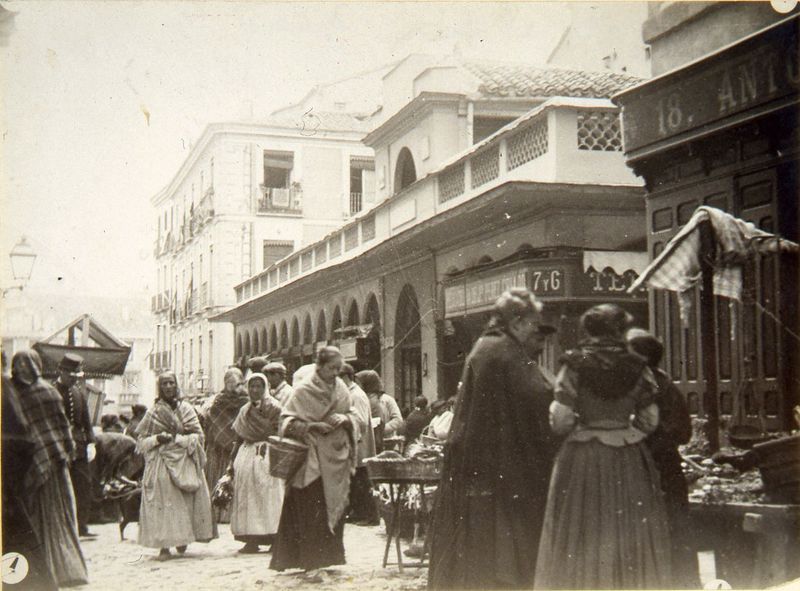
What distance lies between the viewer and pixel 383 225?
1747 cm

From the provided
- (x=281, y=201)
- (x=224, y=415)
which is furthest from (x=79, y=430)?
(x=281, y=201)

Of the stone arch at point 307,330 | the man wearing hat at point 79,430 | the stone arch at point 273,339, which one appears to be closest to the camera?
the man wearing hat at point 79,430

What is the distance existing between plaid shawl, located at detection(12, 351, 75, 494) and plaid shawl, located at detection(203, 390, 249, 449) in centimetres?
366

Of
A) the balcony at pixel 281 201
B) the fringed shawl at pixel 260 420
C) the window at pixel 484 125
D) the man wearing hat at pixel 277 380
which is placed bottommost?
the fringed shawl at pixel 260 420

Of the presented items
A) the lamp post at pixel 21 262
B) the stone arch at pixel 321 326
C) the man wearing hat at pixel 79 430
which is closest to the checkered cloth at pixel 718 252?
the lamp post at pixel 21 262

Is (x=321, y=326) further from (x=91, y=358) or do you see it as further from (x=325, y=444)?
(x=325, y=444)

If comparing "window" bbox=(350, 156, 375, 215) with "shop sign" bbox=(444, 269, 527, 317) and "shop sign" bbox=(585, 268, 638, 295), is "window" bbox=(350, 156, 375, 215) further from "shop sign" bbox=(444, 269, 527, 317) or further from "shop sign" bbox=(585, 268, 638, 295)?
"shop sign" bbox=(585, 268, 638, 295)

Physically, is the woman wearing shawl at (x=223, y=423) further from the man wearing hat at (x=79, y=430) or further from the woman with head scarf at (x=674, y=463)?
→ the woman with head scarf at (x=674, y=463)

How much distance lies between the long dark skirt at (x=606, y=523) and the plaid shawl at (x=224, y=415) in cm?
576

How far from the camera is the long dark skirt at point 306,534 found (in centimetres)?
764

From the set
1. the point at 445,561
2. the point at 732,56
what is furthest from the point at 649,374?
the point at 732,56

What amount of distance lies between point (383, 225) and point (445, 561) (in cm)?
1207

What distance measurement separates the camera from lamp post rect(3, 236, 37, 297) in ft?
22.7

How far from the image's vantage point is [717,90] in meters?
7.52
